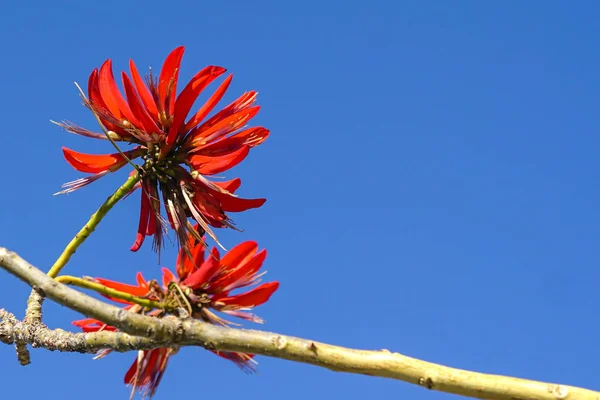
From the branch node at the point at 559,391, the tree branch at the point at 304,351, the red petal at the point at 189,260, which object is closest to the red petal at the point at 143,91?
the red petal at the point at 189,260

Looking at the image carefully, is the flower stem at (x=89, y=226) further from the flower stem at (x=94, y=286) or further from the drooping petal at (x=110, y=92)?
the drooping petal at (x=110, y=92)

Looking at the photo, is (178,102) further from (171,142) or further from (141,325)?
(141,325)

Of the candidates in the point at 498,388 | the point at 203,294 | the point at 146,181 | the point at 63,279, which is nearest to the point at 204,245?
the point at 203,294

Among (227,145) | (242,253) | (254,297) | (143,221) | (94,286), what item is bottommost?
(94,286)

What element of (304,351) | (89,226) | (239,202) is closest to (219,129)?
(239,202)

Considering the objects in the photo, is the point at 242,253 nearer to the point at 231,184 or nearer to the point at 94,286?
the point at 231,184
